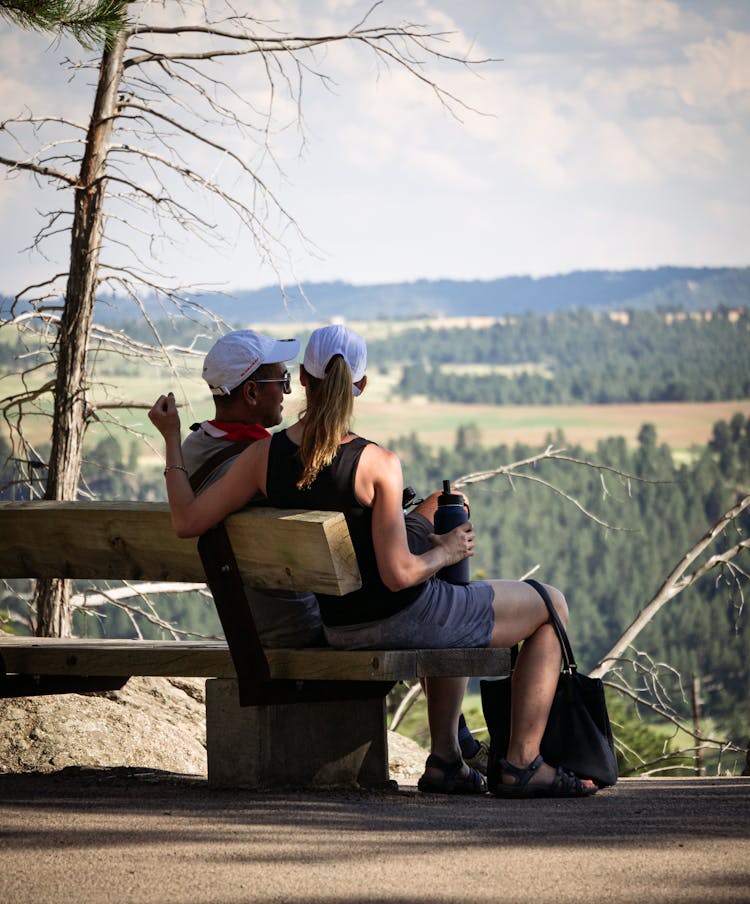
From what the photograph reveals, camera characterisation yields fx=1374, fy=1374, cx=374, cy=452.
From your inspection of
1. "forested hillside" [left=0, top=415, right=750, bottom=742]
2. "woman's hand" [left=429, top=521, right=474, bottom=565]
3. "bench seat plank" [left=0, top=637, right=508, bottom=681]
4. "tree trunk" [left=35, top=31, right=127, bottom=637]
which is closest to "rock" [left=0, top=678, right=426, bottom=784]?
"bench seat plank" [left=0, top=637, right=508, bottom=681]

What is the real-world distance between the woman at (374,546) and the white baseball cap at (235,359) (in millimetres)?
267

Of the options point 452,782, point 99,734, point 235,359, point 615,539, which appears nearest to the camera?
point 235,359

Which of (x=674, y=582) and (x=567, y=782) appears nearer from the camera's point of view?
(x=567, y=782)

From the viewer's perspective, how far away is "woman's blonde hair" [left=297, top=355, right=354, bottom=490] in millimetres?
3541

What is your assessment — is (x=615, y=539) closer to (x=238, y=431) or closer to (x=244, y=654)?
(x=238, y=431)

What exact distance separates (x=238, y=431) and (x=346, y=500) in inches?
21.3

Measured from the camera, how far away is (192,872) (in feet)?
9.21

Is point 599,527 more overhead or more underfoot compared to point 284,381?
more underfoot

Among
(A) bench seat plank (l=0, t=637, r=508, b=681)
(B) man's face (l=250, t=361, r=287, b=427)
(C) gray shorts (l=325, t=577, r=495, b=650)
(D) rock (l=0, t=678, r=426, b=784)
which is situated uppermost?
(B) man's face (l=250, t=361, r=287, b=427)

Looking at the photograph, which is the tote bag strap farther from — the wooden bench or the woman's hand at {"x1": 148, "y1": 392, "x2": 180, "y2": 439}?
the woman's hand at {"x1": 148, "y1": 392, "x2": 180, "y2": 439}

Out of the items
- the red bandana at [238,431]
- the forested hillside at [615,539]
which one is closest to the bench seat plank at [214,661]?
the red bandana at [238,431]

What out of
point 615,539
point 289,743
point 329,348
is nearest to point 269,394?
point 329,348

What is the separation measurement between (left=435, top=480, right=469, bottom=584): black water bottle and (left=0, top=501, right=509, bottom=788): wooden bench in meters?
0.27

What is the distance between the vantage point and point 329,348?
3.66m
